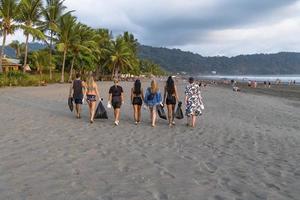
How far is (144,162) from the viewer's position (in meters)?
6.65

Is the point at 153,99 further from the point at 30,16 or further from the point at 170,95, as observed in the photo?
the point at 30,16

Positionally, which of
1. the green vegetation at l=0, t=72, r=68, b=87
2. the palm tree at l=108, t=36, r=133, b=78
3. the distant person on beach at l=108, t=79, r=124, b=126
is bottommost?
the green vegetation at l=0, t=72, r=68, b=87

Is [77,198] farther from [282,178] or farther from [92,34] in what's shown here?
[92,34]

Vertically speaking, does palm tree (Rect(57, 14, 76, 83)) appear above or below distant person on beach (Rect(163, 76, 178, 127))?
above

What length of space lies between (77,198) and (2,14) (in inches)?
1292

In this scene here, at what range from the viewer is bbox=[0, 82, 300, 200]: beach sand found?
16.5 feet

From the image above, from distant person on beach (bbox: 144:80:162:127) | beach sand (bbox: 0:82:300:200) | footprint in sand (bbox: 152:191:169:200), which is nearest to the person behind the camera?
footprint in sand (bbox: 152:191:169:200)

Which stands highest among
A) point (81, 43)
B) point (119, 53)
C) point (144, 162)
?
point (81, 43)

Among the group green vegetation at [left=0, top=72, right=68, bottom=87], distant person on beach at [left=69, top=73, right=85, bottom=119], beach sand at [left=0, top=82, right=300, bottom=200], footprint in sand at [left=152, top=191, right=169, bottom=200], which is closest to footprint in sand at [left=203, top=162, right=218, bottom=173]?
beach sand at [left=0, top=82, right=300, bottom=200]

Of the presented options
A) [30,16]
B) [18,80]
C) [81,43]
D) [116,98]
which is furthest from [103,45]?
[116,98]

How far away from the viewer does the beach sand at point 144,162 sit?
5035 mm

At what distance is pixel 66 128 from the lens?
10.4 meters

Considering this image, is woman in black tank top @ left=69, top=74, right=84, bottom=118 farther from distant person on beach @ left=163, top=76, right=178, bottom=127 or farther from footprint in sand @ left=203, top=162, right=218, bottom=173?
footprint in sand @ left=203, top=162, right=218, bottom=173

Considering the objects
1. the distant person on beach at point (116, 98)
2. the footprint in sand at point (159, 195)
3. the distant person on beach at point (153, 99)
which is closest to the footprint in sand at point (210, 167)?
the footprint in sand at point (159, 195)
